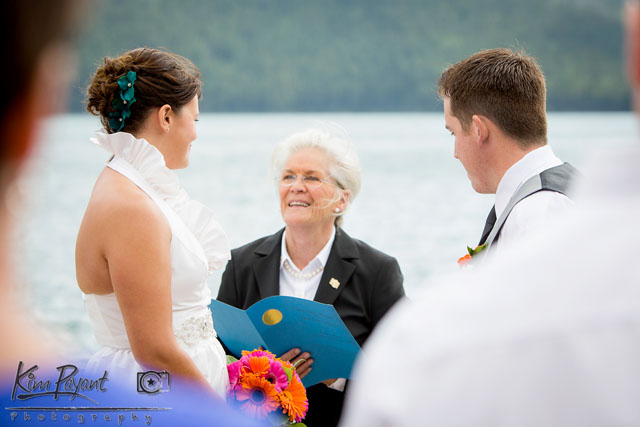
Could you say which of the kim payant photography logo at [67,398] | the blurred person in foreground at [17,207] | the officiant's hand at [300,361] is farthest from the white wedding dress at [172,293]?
the blurred person in foreground at [17,207]

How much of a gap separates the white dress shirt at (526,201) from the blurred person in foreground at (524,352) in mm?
1515

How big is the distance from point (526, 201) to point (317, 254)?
1.66 metres

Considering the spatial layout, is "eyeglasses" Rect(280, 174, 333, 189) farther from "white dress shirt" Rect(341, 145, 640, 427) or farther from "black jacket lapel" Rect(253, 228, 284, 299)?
"white dress shirt" Rect(341, 145, 640, 427)

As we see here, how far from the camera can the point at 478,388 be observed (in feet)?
2.29

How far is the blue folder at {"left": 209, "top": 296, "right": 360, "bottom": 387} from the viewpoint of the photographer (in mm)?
2936

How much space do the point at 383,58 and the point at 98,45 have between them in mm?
17945

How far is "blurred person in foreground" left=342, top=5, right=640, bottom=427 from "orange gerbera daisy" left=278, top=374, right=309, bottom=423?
2018 millimetres

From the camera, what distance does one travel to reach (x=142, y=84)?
2576mm

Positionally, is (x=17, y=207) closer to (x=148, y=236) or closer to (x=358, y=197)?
(x=148, y=236)

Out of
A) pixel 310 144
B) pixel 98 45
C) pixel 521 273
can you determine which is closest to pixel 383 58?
pixel 98 45

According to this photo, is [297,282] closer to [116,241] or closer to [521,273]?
[116,241]

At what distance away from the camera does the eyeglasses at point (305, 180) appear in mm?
4035

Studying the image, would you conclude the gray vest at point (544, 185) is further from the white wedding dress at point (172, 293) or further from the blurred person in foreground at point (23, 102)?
the blurred person in foreground at point (23, 102)

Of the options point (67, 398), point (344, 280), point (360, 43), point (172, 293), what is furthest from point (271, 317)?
point (360, 43)
